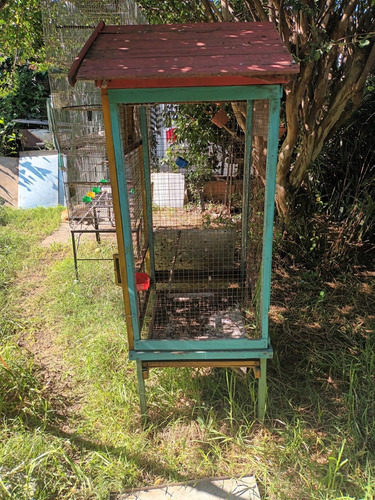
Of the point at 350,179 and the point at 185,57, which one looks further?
the point at 350,179

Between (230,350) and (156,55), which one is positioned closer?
(156,55)

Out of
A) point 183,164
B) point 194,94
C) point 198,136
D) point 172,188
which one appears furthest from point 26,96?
point 194,94

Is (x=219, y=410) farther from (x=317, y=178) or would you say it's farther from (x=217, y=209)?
(x=217, y=209)

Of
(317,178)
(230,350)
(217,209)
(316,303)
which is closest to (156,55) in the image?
(230,350)

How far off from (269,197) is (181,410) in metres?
1.65

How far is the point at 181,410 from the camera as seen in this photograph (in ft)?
9.16

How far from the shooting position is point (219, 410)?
2.80 m

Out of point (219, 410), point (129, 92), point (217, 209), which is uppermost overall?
point (129, 92)

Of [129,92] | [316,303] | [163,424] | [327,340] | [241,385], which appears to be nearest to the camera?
[129,92]

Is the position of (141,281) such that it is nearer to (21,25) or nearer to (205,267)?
(205,267)

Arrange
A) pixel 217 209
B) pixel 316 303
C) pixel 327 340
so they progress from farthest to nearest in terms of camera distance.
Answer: pixel 217 209, pixel 316 303, pixel 327 340

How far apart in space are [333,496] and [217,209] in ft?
14.7

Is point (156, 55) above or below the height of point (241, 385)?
above


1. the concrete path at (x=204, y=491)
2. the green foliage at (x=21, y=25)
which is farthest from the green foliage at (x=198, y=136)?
the concrete path at (x=204, y=491)
